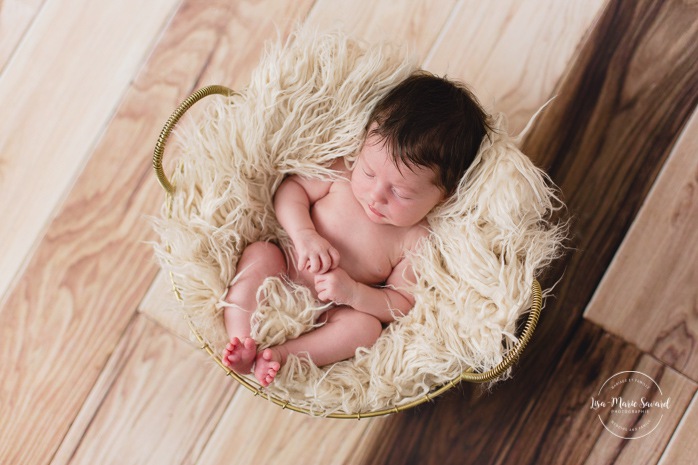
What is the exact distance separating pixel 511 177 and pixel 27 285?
1004mm

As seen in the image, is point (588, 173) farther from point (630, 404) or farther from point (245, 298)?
point (245, 298)

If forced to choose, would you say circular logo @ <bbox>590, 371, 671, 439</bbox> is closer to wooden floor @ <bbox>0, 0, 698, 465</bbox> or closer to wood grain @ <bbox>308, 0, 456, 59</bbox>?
wooden floor @ <bbox>0, 0, 698, 465</bbox>

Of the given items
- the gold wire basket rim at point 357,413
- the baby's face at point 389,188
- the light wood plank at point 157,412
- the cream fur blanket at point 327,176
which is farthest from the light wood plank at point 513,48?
the light wood plank at point 157,412

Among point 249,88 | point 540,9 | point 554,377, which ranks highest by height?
point 540,9

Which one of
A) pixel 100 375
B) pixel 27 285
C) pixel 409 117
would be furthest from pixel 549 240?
pixel 27 285

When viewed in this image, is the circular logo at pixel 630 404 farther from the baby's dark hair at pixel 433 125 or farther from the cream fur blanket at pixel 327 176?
the baby's dark hair at pixel 433 125

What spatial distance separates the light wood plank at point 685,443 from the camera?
1.15 m

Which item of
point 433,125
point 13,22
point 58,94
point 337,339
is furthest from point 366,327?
point 13,22

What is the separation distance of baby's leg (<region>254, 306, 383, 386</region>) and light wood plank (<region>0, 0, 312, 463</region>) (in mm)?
394

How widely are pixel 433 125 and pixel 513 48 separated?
1.39 ft

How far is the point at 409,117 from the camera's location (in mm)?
958

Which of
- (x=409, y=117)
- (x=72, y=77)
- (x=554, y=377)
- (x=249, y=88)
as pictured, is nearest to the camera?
(x=409, y=117)

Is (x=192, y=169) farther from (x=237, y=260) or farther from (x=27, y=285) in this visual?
(x=27, y=285)

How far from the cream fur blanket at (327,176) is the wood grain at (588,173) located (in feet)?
0.52
